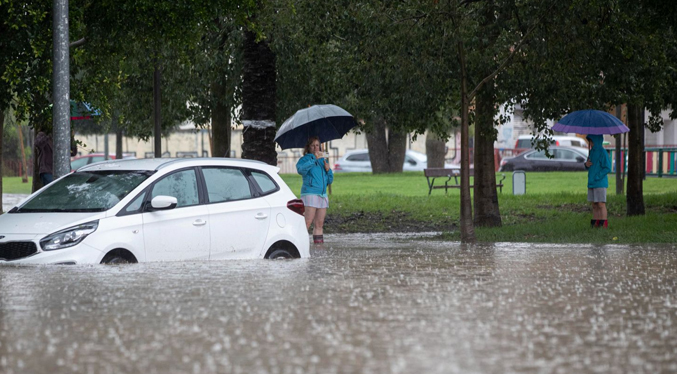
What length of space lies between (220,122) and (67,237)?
1561cm

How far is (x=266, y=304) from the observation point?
829cm

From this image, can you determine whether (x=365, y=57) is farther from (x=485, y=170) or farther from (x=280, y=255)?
(x=280, y=255)

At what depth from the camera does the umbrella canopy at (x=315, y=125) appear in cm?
1697

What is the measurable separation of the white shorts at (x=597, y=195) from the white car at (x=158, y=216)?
24.4ft

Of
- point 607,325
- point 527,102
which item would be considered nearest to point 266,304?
point 607,325

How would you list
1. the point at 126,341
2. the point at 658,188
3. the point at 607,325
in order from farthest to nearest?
the point at 658,188 → the point at 607,325 → the point at 126,341

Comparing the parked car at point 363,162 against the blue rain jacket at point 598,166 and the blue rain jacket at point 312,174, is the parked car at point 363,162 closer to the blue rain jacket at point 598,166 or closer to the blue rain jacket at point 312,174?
the blue rain jacket at point 598,166

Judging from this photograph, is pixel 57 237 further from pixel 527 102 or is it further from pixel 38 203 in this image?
pixel 527 102

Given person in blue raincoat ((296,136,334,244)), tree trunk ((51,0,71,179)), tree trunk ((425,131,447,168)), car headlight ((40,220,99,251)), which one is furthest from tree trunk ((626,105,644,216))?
tree trunk ((425,131,447,168))

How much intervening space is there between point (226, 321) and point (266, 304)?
0.89m

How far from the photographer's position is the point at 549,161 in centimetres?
5134

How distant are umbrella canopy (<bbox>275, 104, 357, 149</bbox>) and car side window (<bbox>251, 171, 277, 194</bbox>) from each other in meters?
5.06

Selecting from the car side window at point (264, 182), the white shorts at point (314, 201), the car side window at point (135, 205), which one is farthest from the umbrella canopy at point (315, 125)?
the car side window at point (135, 205)

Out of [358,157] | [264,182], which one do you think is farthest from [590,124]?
[358,157]
